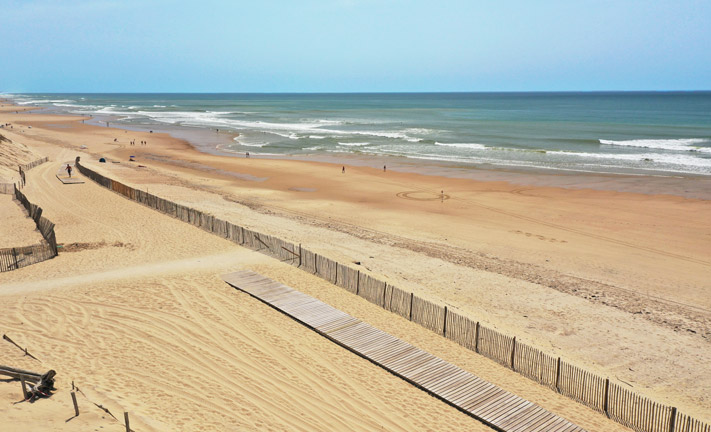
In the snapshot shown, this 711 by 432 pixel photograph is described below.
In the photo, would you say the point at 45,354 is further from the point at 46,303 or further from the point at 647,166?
the point at 647,166

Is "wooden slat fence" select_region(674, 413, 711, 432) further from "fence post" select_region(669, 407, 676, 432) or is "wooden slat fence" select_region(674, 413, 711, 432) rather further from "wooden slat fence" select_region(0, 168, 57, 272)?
"wooden slat fence" select_region(0, 168, 57, 272)

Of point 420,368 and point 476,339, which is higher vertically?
point 476,339

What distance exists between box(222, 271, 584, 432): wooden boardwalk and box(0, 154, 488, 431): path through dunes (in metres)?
0.31

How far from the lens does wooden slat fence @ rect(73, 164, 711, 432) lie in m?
10.1

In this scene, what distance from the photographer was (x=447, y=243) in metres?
23.9

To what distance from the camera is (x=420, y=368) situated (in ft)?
39.6

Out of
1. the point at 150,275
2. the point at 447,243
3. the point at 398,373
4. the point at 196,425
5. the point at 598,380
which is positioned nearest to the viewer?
the point at 196,425

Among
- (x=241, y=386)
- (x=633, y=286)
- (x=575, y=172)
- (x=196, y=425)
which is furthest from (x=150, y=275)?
(x=575, y=172)

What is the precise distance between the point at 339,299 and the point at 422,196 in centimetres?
1965

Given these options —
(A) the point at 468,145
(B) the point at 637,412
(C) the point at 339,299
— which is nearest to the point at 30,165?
(C) the point at 339,299

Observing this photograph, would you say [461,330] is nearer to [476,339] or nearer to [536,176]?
[476,339]

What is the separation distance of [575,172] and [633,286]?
90.3 ft

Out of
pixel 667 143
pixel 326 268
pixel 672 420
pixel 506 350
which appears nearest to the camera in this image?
pixel 672 420

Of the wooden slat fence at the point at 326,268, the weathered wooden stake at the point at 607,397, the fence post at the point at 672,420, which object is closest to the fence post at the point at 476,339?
the weathered wooden stake at the point at 607,397
